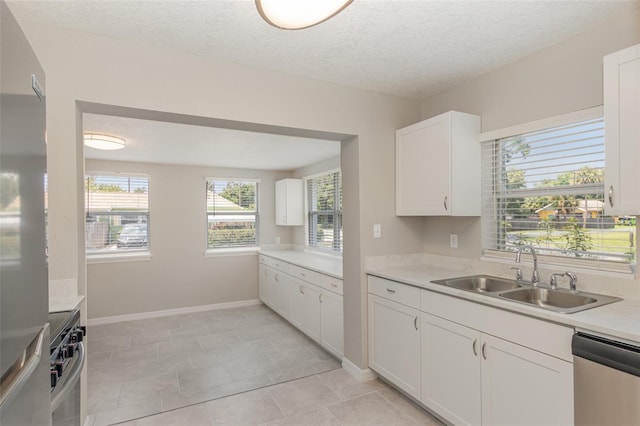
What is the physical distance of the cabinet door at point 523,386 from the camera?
62.7 inches

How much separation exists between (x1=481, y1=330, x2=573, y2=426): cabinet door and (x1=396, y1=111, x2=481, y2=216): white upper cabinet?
3.38 feet

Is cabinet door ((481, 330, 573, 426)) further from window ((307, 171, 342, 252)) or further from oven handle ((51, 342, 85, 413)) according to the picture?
window ((307, 171, 342, 252))

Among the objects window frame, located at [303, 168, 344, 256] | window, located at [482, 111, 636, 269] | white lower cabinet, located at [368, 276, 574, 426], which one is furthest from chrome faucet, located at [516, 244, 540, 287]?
window frame, located at [303, 168, 344, 256]

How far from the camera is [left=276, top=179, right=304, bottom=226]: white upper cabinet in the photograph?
18.6ft

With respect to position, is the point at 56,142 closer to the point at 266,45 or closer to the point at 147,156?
the point at 266,45

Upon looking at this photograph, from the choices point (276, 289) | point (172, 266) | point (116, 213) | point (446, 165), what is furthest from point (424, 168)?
point (116, 213)

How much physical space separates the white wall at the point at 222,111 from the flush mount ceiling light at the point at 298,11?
1097 mm

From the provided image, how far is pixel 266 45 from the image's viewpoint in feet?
7.11

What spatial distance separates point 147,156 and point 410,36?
158 inches

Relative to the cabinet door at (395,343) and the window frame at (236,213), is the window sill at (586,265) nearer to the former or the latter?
the cabinet door at (395,343)

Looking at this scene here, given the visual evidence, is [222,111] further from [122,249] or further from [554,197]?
[122,249]

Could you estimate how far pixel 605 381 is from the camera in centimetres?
142

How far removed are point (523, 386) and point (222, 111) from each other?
2.40 metres

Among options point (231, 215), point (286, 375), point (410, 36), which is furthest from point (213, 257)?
point (410, 36)
